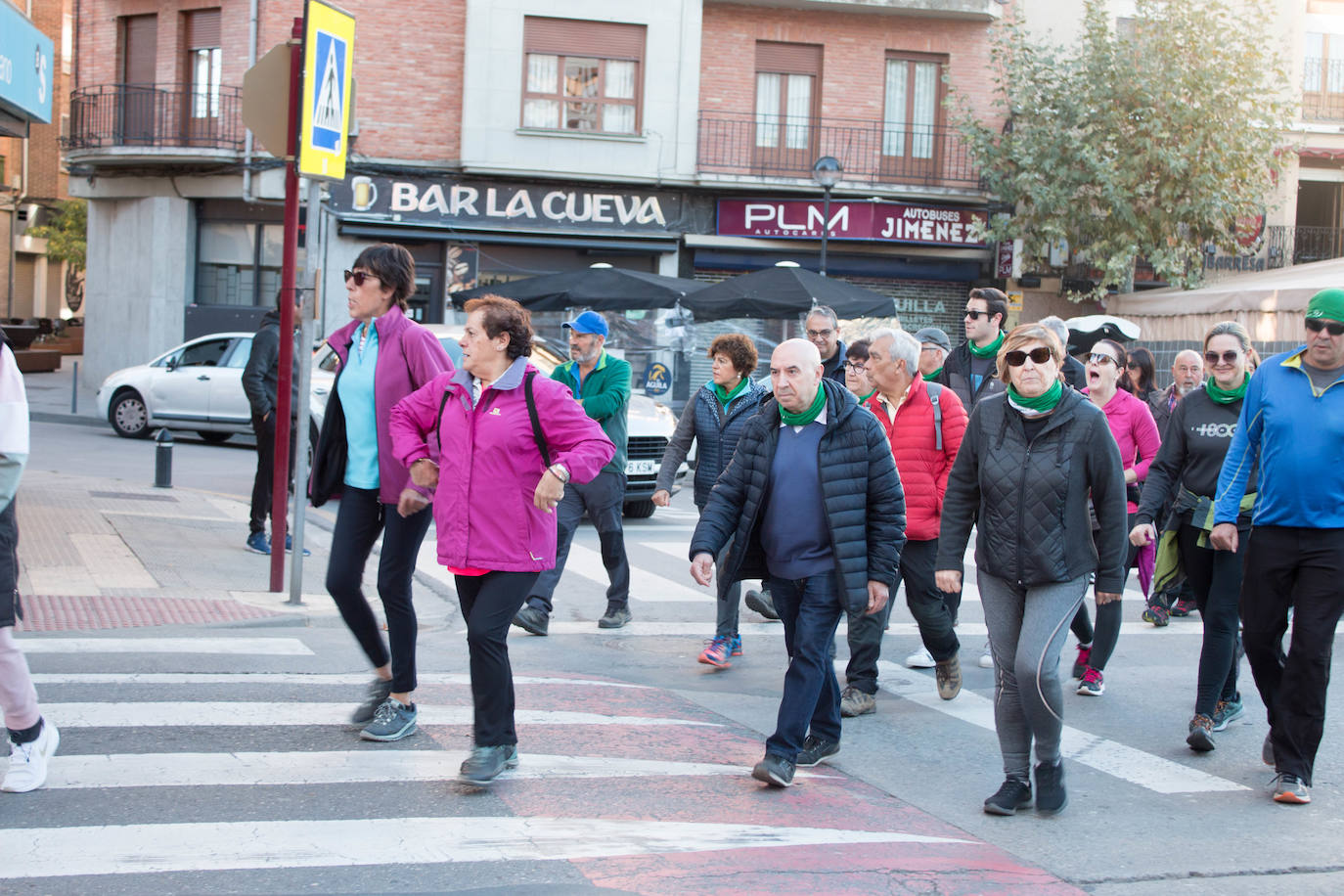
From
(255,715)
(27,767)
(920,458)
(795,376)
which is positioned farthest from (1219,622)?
(27,767)

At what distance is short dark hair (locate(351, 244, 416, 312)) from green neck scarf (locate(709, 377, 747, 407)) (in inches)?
110

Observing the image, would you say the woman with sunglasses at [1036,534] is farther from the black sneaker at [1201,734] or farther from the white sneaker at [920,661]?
the white sneaker at [920,661]

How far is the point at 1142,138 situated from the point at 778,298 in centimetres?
907

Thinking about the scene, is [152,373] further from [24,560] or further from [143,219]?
[24,560]

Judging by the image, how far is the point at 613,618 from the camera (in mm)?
8859

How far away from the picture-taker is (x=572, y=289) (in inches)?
758

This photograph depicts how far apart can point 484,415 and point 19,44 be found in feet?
22.3

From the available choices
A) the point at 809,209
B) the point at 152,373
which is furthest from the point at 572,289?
the point at 809,209

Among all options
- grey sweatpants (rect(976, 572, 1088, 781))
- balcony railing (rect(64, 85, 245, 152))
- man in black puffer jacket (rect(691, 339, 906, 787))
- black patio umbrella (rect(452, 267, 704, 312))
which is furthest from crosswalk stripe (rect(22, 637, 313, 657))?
balcony railing (rect(64, 85, 245, 152))

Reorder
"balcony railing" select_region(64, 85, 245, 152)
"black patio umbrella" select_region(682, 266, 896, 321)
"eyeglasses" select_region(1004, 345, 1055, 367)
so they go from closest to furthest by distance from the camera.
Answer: "eyeglasses" select_region(1004, 345, 1055, 367)
"black patio umbrella" select_region(682, 266, 896, 321)
"balcony railing" select_region(64, 85, 245, 152)

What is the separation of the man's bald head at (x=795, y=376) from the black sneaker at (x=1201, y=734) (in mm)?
2417

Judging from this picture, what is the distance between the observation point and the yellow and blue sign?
9.70 meters

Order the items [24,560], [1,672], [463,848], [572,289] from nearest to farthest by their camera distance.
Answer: [463,848]
[1,672]
[24,560]
[572,289]

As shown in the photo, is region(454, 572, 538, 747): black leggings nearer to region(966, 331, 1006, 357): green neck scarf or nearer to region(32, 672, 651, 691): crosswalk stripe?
region(32, 672, 651, 691): crosswalk stripe
